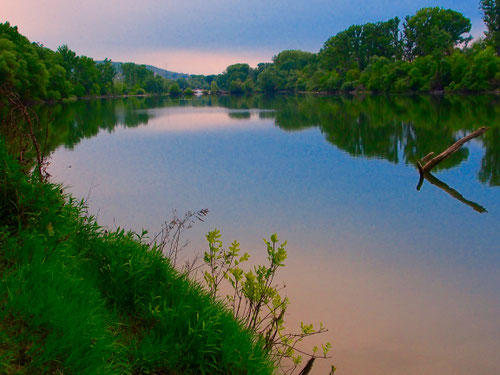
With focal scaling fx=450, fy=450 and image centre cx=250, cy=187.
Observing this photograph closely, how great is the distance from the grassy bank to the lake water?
1446 millimetres

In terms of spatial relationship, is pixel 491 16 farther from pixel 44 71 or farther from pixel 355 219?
pixel 355 219

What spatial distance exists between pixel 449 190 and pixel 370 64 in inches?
2919

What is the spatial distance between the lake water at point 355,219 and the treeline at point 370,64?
94.0 ft

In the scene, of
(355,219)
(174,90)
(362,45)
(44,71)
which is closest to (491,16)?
(362,45)

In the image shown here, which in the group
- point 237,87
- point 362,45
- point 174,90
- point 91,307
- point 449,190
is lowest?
point 174,90

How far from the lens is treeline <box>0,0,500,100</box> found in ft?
167

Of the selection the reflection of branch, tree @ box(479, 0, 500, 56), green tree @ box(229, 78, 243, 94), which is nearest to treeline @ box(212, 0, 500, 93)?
tree @ box(479, 0, 500, 56)

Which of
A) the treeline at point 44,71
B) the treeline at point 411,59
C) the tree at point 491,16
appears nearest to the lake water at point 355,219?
the treeline at point 44,71

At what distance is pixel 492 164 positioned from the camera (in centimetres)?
1377

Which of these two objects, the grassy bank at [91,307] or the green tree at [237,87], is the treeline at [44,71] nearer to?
the grassy bank at [91,307]

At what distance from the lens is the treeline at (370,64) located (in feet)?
167

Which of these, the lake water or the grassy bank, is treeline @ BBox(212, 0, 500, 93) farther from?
the grassy bank

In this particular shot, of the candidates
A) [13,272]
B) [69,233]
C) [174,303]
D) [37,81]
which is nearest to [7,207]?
[69,233]

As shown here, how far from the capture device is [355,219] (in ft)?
27.7
